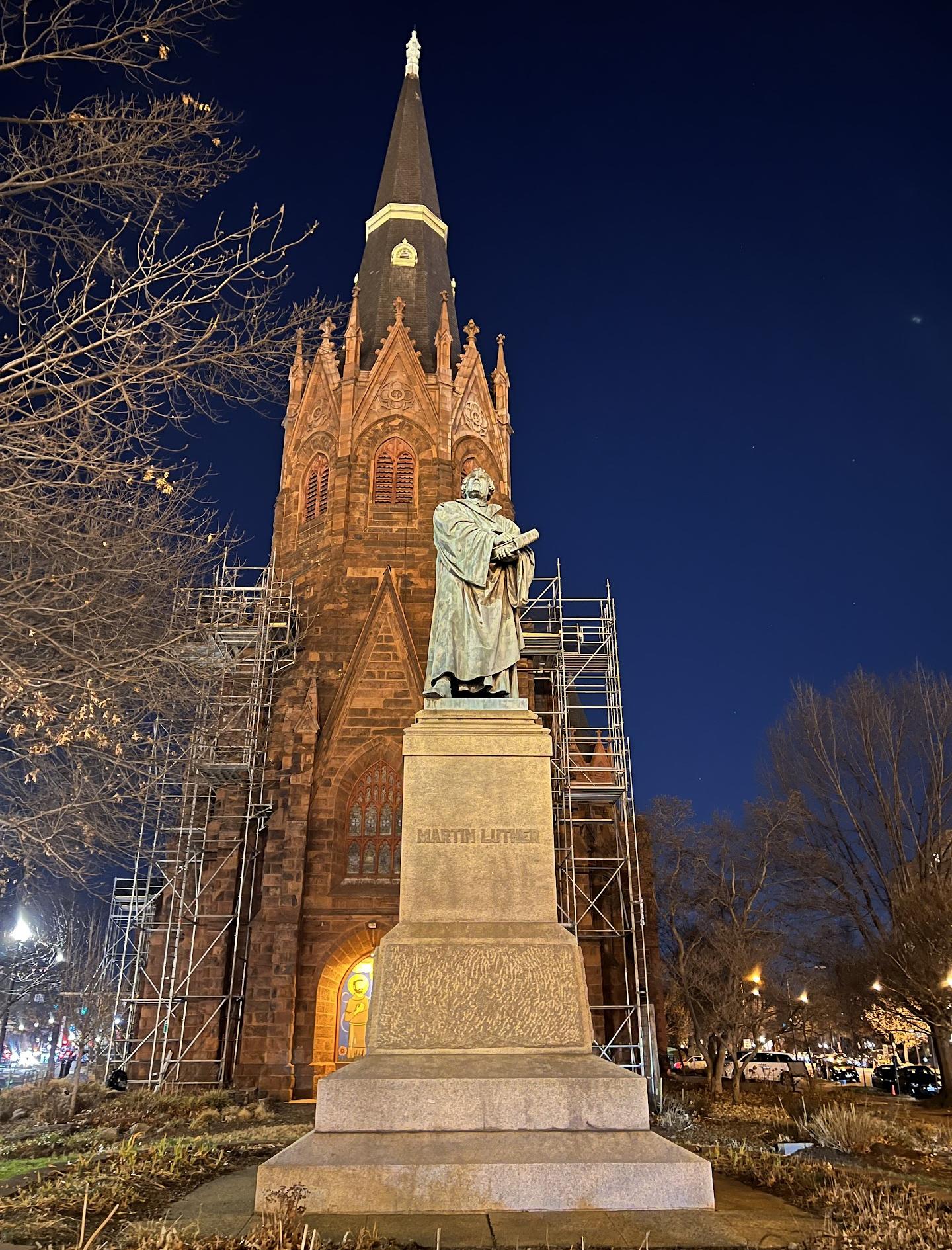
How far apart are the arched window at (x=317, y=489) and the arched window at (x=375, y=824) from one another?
9.64 meters

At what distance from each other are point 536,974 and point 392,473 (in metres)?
25.2

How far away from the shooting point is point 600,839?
2648 centimetres

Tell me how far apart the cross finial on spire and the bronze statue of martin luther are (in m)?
43.8

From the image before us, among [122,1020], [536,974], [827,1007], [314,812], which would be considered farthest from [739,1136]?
[827,1007]

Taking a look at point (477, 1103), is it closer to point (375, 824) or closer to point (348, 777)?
point (375, 824)

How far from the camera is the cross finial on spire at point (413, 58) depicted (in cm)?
4494

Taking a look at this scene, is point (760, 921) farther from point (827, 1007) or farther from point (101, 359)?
point (101, 359)

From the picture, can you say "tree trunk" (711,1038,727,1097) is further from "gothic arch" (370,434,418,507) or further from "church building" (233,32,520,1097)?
"gothic arch" (370,434,418,507)

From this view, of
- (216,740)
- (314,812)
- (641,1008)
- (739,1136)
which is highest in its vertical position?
(216,740)

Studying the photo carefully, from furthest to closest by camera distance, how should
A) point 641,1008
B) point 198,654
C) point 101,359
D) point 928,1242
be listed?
point 641,1008
point 198,654
point 101,359
point 928,1242

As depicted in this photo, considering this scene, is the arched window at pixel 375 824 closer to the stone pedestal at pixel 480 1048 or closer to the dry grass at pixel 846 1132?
the dry grass at pixel 846 1132

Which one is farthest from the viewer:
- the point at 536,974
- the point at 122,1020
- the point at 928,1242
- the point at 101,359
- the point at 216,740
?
the point at 122,1020

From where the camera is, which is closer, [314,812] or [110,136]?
[110,136]

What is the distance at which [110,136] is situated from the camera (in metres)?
9.43
